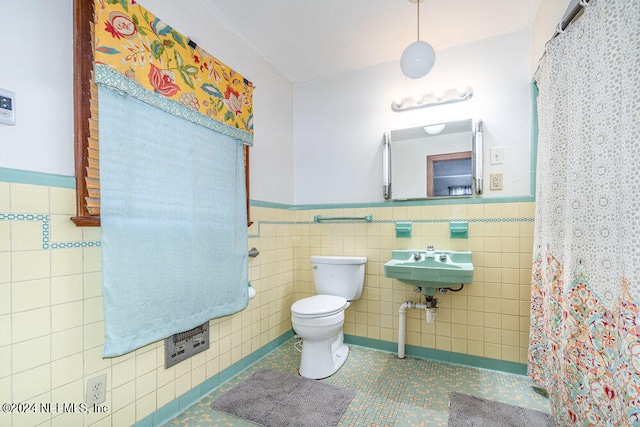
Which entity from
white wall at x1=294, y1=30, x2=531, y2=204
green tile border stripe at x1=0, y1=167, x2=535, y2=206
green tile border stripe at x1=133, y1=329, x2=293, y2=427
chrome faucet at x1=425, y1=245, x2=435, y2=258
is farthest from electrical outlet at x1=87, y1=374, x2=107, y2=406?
chrome faucet at x1=425, y1=245, x2=435, y2=258

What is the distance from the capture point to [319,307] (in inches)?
76.0

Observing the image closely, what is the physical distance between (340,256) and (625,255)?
1795 mm

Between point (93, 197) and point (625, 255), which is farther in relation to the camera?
point (93, 197)

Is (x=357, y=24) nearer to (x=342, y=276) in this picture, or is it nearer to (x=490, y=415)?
(x=342, y=276)

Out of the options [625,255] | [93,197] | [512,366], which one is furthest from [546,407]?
[93,197]

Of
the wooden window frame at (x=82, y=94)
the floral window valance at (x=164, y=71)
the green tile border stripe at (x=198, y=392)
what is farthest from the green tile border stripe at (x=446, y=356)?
the wooden window frame at (x=82, y=94)

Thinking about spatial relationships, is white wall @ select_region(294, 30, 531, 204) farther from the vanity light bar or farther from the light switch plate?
the light switch plate

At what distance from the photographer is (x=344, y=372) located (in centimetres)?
199

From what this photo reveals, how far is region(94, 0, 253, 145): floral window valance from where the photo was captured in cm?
122

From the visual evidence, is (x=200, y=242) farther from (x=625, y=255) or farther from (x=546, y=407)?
(x=546, y=407)

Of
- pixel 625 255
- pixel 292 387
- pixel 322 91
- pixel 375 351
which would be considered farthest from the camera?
pixel 322 91

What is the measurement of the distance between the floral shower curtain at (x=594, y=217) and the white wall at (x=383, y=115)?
53 centimetres

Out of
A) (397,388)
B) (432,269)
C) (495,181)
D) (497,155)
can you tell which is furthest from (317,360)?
(497,155)

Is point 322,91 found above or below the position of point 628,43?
above
